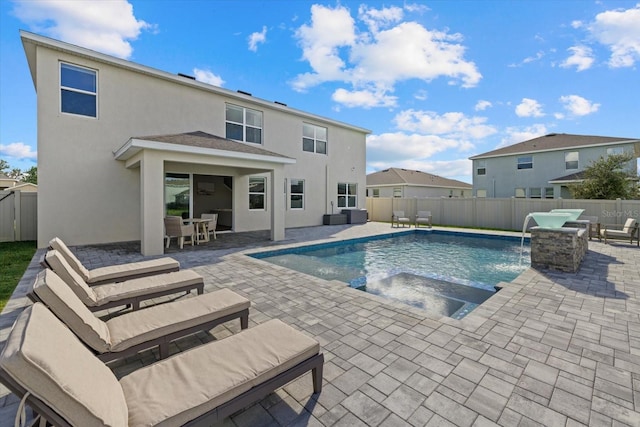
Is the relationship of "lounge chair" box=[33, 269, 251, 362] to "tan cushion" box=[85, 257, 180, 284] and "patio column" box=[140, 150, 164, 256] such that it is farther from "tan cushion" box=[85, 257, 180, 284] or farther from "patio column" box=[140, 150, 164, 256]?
"patio column" box=[140, 150, 164, 256]

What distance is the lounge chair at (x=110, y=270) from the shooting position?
4426mm

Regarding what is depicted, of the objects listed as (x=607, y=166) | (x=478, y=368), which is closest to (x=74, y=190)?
(x=478, y=368)

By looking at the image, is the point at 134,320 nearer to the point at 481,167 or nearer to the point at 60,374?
the point at 60,374

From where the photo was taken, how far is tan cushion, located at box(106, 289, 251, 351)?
2.77 m

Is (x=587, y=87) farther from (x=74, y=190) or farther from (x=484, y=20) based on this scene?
(x=74, y=190)

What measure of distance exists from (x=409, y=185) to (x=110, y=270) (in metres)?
29.4

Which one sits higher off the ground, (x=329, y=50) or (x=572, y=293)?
(x=329, y=50)

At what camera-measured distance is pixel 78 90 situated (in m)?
9.91

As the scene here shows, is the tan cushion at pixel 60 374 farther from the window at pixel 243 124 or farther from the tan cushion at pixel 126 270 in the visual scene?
the window at pixel 243 124

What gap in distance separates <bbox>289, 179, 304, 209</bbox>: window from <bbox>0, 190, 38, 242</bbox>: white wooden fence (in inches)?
414

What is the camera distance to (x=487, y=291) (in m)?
5.88

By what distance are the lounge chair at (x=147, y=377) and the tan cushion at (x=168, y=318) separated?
2.28 feet

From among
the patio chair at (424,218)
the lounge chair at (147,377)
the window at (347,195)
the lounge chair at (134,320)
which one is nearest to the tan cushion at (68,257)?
Result: the lounge chair at (134,320)

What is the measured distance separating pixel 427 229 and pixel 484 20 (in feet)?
30.3
